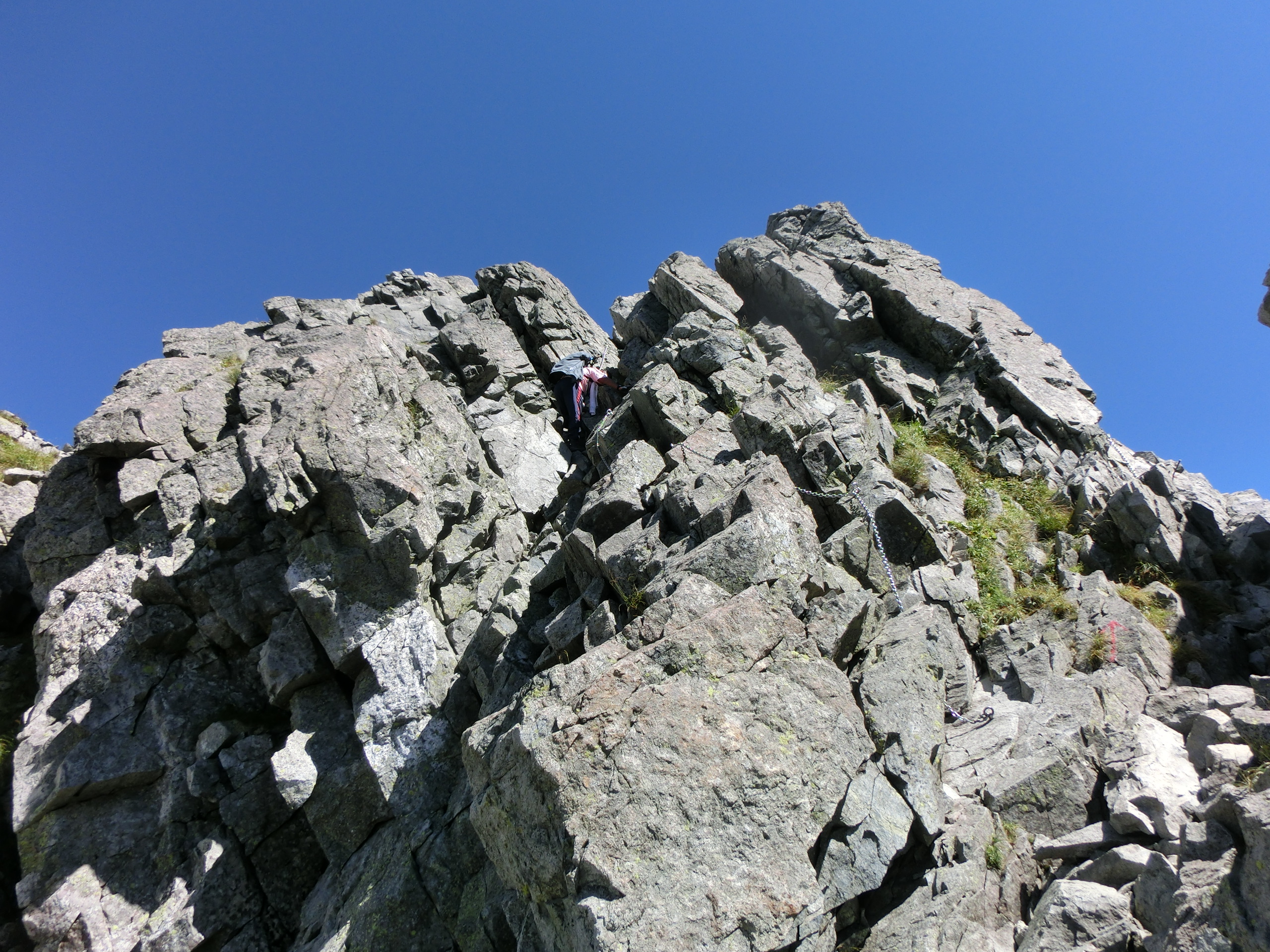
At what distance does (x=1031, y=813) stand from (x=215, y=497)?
16.7 metres

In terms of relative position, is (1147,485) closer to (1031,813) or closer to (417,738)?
(1031,813)

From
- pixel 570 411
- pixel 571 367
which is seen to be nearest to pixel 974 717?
pixel 570 411

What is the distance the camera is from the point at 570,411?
2397 centimetres

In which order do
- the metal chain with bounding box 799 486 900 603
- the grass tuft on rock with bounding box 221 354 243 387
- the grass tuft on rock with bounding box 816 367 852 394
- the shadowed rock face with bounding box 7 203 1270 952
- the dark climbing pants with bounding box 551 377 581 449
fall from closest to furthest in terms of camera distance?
the shadowed rock face with bounding box 7 203 1270 952, the metal chain with bounding box 799 486 900 603, the grass tuft on rock with bounding box 221 354 243 387, the grass tuft on rock with bounding box 816 367 852 394, the dark climbing pants with bounding box 551 377 581 449

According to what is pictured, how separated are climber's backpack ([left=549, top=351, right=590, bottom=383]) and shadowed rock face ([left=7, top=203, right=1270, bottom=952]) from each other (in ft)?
10.0

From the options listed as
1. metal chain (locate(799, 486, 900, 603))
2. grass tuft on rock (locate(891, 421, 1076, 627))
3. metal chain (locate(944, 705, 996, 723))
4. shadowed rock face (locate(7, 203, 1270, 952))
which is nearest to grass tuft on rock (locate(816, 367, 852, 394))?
shadowed rock face (locate(7, 203, 1270, 952))

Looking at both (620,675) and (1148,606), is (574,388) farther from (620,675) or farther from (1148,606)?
(1148,606)

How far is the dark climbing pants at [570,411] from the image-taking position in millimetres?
23672

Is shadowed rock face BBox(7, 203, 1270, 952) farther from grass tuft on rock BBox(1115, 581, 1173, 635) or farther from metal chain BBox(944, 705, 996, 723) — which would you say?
grass tuft on rock BBox(1115, 581, 1173, 635)

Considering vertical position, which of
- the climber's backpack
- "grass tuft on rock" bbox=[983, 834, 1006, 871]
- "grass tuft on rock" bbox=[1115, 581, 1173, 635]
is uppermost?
the climber's backpack

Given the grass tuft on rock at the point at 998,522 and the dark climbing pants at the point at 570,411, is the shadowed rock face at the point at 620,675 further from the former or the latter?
the dark climbing pants at the point at 570,411

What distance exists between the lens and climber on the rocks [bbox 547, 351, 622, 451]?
2381cm

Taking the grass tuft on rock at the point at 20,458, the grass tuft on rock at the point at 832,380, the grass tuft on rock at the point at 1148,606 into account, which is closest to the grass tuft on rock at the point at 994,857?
the grass tuft on rock at the point at 1148,606

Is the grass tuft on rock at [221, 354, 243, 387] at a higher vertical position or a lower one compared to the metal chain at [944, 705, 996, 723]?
higher
